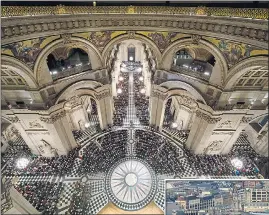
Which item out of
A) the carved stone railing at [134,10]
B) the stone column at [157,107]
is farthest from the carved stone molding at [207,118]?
the carved stone railing at [134,10]

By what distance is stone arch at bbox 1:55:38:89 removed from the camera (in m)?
11.2

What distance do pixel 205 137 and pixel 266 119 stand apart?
4.59 meters

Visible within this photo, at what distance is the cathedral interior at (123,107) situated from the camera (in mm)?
11422

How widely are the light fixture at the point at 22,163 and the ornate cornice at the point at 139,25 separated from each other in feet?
36.0

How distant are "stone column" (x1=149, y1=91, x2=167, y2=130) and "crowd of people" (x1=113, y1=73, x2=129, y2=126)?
10.7ft

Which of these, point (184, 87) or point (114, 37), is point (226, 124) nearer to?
point (184, 87)

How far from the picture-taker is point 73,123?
19.9 meters

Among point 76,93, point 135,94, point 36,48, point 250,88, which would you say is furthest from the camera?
A: point 135,94

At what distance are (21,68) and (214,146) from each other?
14794 millimetres

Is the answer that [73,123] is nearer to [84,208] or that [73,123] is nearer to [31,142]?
[31,142]

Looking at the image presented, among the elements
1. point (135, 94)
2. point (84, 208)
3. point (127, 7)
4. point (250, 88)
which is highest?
point (135, 94)

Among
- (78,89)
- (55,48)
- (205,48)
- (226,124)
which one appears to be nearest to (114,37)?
(55,48)

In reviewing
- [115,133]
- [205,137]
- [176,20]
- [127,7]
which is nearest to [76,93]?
[115,133]

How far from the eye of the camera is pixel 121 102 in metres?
23.3
